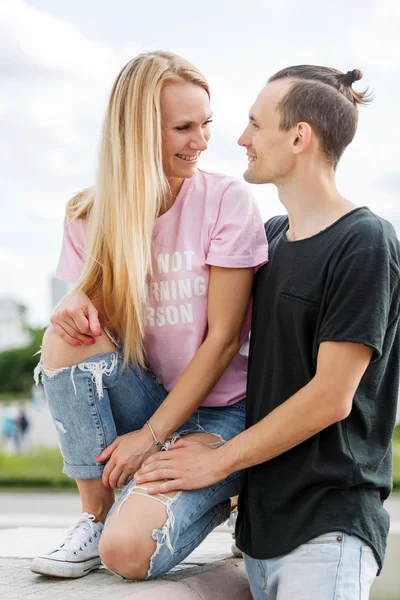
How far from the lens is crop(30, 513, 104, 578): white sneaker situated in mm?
1898

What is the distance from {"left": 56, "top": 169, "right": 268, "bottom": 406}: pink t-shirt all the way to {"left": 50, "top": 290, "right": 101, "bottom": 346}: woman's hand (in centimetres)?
15

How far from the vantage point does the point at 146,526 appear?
1.78 m

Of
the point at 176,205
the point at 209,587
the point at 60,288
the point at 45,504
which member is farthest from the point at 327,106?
the point at 45,504

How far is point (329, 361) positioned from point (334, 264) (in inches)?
7.7

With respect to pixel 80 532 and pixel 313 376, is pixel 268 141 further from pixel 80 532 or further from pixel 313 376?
pixel 80 532

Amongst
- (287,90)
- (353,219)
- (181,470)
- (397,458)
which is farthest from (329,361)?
(397,458)

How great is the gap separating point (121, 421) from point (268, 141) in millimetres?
752

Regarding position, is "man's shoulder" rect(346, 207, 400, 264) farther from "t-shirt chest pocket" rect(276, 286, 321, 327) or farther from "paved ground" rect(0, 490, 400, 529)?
"paved ground" rect(0, 490, 400, 529)

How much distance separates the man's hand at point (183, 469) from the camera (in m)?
1.83

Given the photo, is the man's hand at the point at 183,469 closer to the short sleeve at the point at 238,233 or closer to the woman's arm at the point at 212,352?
the woman's arm at the point at 212,352

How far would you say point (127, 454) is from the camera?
1.93 m

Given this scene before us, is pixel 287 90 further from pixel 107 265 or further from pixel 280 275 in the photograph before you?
pixel 107 265

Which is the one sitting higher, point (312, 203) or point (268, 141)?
point (268, 141)

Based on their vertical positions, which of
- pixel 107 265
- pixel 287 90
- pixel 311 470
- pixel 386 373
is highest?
pixel 287 90
